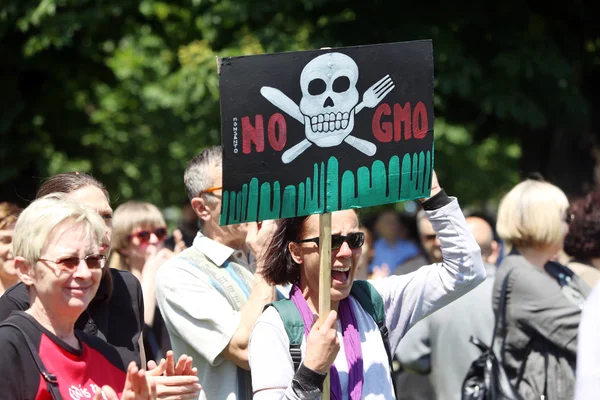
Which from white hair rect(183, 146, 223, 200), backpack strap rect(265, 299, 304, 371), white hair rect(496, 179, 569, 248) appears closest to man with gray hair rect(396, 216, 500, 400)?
white hair rect(496, 179, 569, 248)

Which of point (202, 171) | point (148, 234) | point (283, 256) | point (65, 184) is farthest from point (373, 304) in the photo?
point (148, 234)

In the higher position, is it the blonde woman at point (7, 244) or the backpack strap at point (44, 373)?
the blonde woman at point (7, 244)

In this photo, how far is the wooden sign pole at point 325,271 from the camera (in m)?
3.40

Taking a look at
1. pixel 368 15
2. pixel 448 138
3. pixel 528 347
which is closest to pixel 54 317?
pixel 528 347

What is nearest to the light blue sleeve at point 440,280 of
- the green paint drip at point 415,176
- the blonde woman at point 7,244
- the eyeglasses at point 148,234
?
the green paint drip at point 415,176

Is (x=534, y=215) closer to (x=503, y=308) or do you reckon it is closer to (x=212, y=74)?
(x=503, y=308)

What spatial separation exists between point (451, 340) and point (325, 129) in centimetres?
281

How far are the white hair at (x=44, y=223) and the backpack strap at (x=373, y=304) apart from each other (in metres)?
0.96

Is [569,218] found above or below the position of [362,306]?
above

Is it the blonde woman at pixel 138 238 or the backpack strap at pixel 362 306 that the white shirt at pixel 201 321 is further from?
the blonde woman at pixel 138 238

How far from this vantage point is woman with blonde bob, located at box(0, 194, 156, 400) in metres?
3.13

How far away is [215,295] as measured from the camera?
4250 millimetres

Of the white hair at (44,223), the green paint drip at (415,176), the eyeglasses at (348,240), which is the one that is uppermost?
the green paint drip at (415,176)

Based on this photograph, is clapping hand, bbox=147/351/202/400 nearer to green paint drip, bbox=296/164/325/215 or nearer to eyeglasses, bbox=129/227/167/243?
green paint drip, bbox=296/164/325/215
